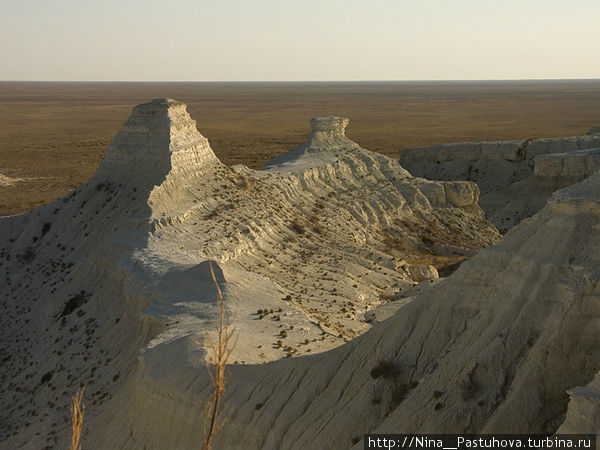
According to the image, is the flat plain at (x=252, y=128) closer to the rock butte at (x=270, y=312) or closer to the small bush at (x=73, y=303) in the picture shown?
the rock butte at (x=270, y=312)

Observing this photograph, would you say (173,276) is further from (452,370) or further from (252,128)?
(252,128)

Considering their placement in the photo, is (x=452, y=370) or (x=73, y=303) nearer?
(x=452, y=370)

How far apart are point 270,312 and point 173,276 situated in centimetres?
325

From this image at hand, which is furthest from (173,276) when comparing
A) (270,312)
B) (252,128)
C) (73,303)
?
(252,128)

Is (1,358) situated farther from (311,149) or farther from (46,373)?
(311,149)

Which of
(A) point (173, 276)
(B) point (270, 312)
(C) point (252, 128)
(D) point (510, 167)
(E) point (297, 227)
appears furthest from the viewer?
(C) point (252, 128)

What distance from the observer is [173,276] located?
19375 mm

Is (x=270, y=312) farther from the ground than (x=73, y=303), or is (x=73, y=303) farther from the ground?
(x=270, y=312)

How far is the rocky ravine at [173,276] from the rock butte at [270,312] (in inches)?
2.8

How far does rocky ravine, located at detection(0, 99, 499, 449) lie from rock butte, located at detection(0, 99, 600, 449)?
0.07 meters

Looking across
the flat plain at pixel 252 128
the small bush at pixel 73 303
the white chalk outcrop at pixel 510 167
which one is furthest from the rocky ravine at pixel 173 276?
the flat plain at pixel 252 128

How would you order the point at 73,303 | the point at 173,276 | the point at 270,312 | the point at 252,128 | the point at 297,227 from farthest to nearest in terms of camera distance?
the point at 252,128 < the point at 297,227 < the point at 73,303 < the point at 173,276 < the point at 270,312

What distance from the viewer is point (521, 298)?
11.4 m

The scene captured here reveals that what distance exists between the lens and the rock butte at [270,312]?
10.8 meters
